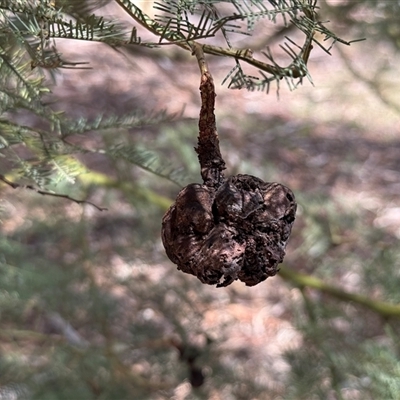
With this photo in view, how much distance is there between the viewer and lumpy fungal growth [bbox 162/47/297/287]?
269 mm

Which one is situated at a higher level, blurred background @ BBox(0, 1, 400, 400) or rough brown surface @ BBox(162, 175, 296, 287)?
rough brown surface @ BBox(162, 175, 296, 287)

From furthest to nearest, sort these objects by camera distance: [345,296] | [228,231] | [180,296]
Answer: [180,296]
[345,296]
[228,231]

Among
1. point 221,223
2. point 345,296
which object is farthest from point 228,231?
point 345,296

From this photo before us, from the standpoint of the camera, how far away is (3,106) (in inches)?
14.9

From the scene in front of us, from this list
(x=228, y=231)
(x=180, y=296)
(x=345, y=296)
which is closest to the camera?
(x=228, y=231)

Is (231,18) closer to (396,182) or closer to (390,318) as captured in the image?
(390,318)

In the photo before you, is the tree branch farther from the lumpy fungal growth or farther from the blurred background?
the lumpy fungal growth

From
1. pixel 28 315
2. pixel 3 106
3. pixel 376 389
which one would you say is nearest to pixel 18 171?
pixel 3 106

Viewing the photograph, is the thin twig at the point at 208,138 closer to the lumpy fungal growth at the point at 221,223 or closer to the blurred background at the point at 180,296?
the lumpy fungal growth at the point at 221,223

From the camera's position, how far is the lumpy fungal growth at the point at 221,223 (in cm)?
27

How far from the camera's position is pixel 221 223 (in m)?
0.28

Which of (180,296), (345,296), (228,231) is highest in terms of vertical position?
(228,231)

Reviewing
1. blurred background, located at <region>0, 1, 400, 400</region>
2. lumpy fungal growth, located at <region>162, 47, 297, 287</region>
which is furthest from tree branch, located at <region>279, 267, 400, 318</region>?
lumpy fungal growth, located at <region>162, 47, 297, 287</region>

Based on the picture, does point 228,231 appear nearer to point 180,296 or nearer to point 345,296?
point 345,296
